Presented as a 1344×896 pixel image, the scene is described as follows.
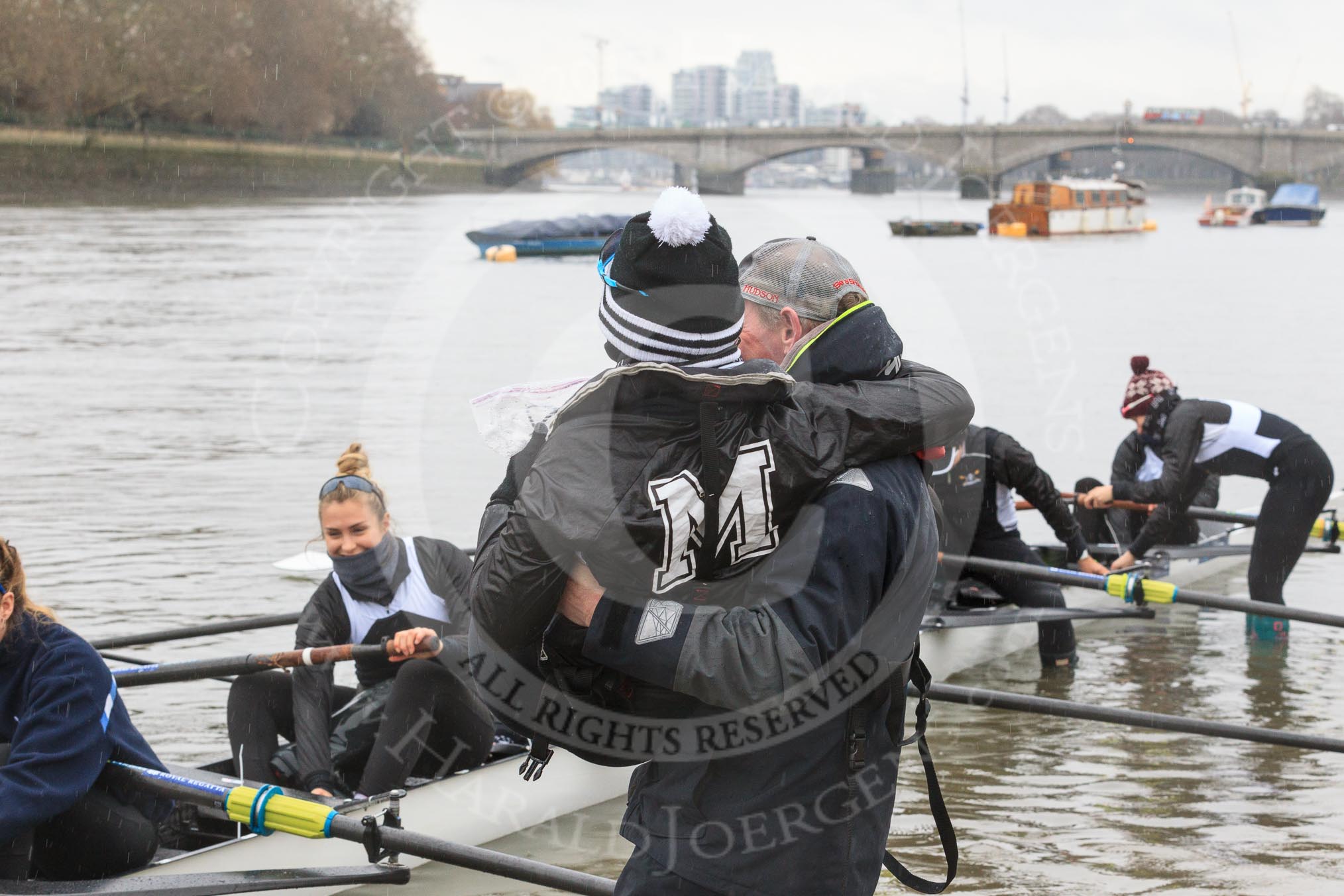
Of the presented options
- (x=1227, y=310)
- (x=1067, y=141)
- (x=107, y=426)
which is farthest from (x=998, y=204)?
Result: (x=107, y=426)

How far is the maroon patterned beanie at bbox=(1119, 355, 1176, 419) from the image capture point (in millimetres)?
8414

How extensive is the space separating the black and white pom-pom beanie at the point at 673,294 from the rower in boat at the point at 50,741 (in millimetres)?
2300

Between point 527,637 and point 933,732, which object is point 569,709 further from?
point 933,732

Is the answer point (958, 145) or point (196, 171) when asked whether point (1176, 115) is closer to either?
point (958, 145)

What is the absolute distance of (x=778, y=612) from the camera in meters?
2.10

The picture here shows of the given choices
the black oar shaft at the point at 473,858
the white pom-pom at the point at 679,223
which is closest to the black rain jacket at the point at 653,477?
the white pom-pom at the point at 679,223

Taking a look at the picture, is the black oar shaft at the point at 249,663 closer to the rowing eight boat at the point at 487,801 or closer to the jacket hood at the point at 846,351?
the rowing eight boat at the point at 487,801

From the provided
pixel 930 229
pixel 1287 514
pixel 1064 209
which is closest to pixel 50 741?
pixel 1287 514

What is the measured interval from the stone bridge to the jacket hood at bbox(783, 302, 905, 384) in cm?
6830

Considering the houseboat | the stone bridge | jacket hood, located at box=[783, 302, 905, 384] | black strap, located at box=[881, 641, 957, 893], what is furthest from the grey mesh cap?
the stone bridge

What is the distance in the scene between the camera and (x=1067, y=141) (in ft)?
255

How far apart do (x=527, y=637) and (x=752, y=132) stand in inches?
3006

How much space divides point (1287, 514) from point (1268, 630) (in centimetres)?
A: 109

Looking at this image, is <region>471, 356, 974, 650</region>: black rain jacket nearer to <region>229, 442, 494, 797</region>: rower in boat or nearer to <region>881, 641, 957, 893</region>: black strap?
<region>881, 641, 957, 893</region>: black strap
